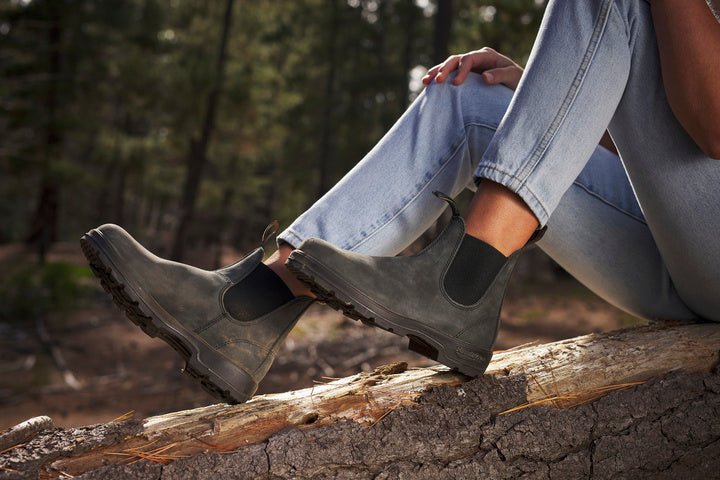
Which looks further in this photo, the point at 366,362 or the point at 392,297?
the point at 366,362

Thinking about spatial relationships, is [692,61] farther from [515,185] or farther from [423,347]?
Answer: [423,347]

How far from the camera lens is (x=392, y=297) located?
126 cm

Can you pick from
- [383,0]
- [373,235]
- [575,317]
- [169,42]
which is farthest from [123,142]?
[373,235]

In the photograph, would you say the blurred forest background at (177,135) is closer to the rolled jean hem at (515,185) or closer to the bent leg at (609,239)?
the bent leg at (609,239)

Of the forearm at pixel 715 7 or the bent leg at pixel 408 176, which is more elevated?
the forearm at pixel 715 7

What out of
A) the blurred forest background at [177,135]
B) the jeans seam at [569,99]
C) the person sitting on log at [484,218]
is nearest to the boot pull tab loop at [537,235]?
the person sitting on log at [484,218]

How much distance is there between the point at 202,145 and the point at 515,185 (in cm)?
1271

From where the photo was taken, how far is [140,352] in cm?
771

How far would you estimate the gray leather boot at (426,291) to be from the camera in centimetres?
122

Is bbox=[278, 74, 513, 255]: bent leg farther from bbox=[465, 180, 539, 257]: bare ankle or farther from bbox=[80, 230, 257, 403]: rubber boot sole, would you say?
bbox=[80, 230, 257, 403]: rubber boot sole

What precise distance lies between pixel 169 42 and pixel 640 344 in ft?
44.6

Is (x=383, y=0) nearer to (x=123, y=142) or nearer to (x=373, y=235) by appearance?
(x=123, y=142)

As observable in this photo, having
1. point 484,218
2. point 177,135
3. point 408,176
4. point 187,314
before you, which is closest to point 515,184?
point 484,218

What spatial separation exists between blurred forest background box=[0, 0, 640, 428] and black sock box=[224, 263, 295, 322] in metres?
4.34
